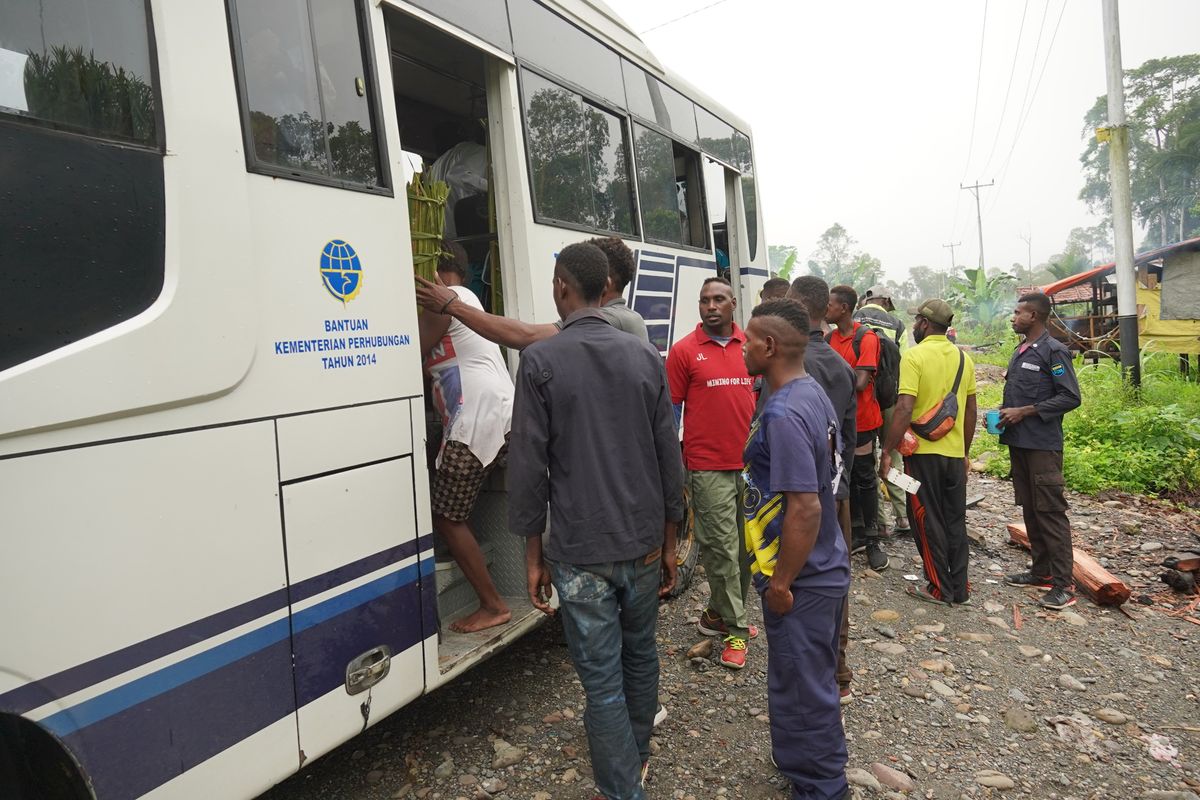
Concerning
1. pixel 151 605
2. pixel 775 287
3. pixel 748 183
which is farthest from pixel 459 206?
pixel 748 183

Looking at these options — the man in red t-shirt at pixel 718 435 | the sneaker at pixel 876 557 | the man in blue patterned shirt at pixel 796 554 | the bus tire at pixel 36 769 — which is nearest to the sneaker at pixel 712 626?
the man in red t-shirt at pixel 718 435

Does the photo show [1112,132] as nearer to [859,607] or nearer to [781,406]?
[859,607]

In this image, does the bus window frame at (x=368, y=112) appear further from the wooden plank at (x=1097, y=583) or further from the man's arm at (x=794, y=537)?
the wooden plank at (x=1097, y=583)

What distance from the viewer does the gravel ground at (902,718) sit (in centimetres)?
304

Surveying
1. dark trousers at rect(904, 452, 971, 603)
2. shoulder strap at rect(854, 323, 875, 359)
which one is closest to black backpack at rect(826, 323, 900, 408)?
shoulder strap at rect(854, 323, 875, 359)

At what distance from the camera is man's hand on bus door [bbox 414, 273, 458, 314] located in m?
3.07

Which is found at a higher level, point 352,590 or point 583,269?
point 583,269

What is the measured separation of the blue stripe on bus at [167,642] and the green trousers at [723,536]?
1.99 meters

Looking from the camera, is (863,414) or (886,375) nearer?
(863,414)

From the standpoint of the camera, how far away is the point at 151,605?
1909 millimetres

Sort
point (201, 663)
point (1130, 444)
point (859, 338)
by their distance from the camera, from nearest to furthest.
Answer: point (201, 663)
point (859, 338)
point (1130, 444)

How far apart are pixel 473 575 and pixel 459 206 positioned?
2.19 m

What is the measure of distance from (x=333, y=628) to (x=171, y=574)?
2.05 feet

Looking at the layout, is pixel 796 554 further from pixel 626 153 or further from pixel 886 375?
pixel 886 375
